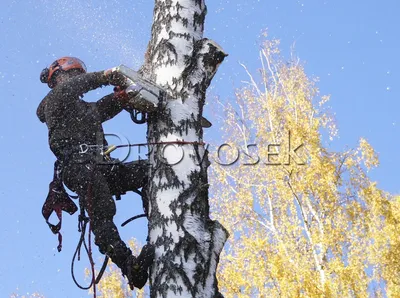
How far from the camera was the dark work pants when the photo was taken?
2.97 meters

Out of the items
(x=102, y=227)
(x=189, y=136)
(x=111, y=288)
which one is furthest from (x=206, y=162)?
(x=111, y=288)

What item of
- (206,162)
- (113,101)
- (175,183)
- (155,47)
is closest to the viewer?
(175,183)

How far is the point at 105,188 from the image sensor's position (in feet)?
10.3

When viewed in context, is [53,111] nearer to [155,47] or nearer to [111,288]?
[155,47]

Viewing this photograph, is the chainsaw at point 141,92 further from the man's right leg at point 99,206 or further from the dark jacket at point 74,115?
the man's right leg at point 99,206

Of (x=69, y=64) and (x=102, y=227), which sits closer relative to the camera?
(x=102, y=227)

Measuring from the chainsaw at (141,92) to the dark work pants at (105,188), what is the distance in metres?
0.33

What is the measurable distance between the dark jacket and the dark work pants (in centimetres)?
18

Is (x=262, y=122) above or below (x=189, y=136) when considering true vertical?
above

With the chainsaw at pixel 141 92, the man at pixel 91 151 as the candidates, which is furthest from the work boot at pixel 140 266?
the chainsaw at pixel 141 92

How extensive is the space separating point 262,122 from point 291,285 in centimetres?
524

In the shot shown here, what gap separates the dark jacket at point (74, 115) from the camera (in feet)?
11.0

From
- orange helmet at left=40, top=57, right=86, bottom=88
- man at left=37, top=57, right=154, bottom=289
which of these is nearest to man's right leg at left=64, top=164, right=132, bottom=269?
man at left=37, top=57, right=154, bottom=289

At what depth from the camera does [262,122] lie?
13.1 m
